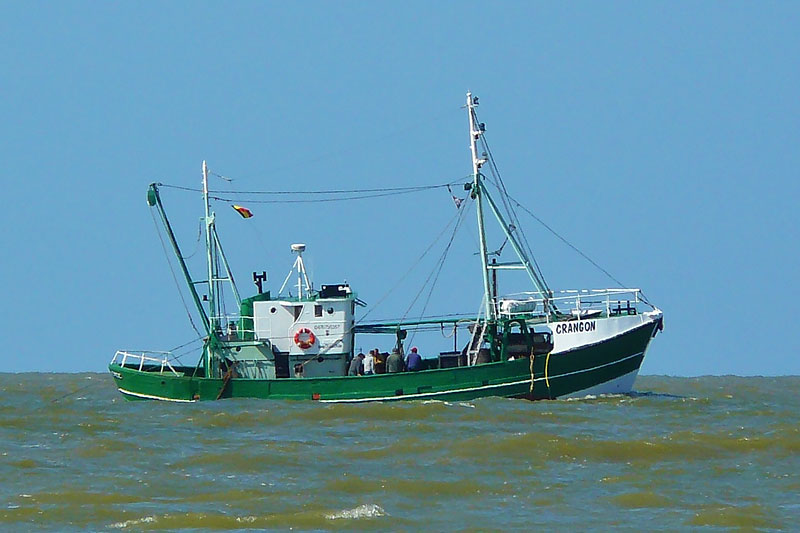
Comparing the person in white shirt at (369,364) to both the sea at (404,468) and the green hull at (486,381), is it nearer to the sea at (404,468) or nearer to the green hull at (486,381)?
the green hull at (486,381)

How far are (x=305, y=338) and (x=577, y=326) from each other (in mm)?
7374

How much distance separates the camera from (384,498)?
19219mm

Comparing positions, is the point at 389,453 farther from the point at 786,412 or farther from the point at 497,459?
the point at 786,412

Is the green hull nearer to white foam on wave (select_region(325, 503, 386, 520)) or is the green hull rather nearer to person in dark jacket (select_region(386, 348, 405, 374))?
person in dark jacket (select_region(386, 348, 405, 374))

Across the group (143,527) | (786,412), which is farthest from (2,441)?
(786,412)

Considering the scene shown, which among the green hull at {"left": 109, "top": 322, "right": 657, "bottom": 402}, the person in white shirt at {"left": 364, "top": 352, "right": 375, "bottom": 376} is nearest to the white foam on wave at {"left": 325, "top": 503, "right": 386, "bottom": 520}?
the green hull at {"left": 109, "top": 322, "right": 657, "bottom": 402}

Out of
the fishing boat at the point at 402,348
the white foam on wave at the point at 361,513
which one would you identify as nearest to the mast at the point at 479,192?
the fishing boat at the point at 402,348

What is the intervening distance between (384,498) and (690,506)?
4488mm

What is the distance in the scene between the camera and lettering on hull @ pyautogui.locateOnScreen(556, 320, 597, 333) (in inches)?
1318

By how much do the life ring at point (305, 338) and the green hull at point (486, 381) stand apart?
1.51m

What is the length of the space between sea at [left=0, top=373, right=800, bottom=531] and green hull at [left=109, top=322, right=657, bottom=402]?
698 mm

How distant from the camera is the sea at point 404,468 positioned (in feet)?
58.6

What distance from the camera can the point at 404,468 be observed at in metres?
21.9

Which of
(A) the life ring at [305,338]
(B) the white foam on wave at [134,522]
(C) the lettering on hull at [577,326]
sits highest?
(C) the lettering on hull at [577,326]
